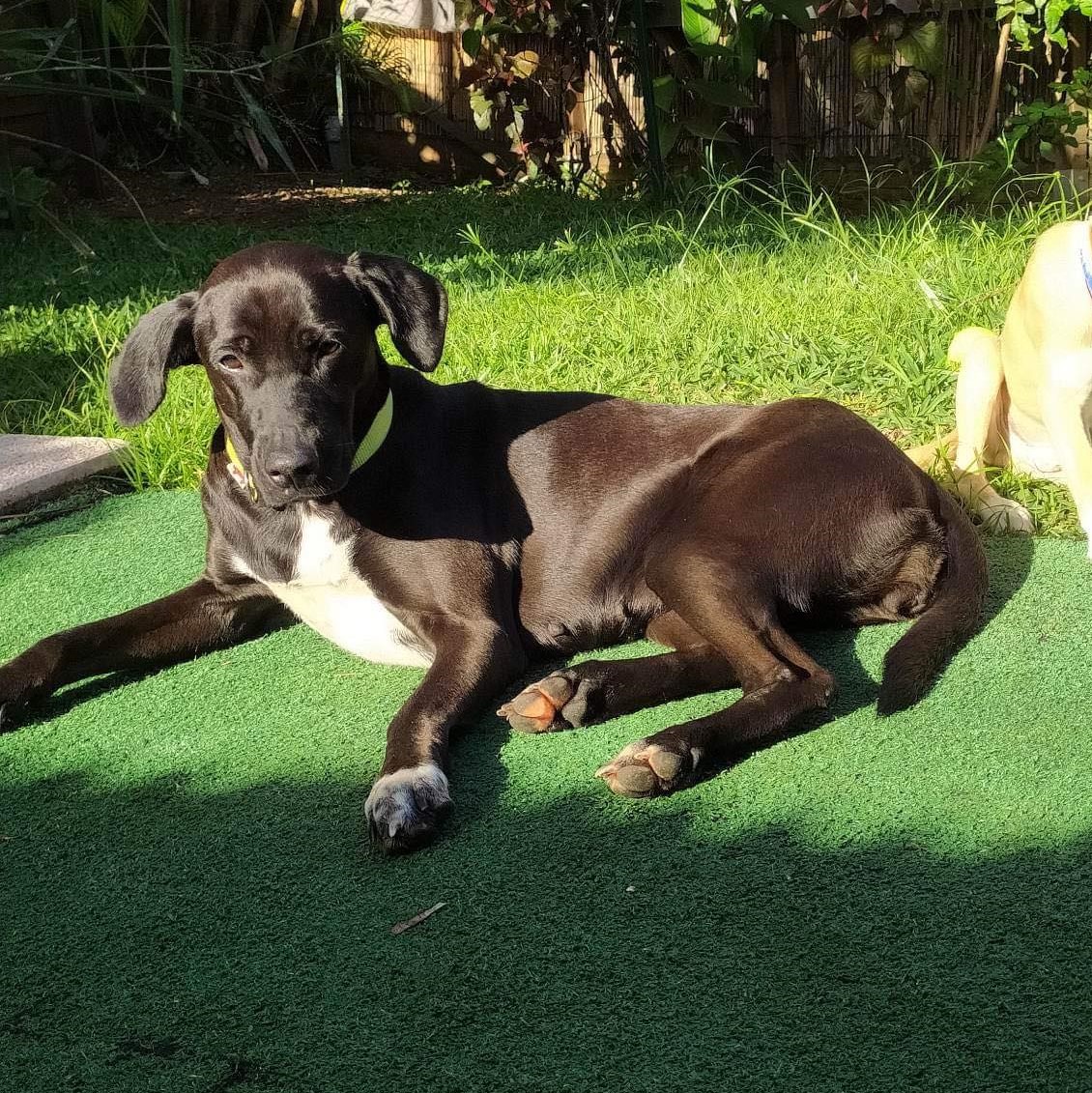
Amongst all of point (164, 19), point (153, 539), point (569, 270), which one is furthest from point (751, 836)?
point (164, 19)

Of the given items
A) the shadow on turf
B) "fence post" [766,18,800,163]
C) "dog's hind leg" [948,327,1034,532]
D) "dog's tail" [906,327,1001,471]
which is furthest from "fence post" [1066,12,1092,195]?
the shadow on turf

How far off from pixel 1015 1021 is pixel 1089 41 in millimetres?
6481

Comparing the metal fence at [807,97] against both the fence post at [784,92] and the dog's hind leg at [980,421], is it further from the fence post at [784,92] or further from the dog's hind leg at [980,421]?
the dog's hind leg at [980,421]

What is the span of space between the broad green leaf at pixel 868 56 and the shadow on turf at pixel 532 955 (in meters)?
5.89

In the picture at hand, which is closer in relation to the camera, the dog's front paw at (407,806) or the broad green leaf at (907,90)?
the dog's front paw at (407,806)

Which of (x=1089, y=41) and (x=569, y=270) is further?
(x=1089, y=41)

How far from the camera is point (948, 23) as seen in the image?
7348 mm

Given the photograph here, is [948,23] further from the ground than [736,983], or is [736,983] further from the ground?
[948,23]

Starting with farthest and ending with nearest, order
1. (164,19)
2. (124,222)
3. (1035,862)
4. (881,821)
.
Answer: (164,19)
(124,222)
(881,821)
(1035,862)

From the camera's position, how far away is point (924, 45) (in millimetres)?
7070

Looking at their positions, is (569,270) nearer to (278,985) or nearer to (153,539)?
(153,539)

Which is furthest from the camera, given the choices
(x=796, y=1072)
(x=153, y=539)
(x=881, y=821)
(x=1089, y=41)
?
(x=1089, y=41)

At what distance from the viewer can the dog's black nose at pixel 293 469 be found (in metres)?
2.75

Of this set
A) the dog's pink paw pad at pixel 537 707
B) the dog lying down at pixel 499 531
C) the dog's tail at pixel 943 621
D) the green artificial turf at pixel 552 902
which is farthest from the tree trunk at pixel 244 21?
the dog's pink paw pad at pixel 537 707
